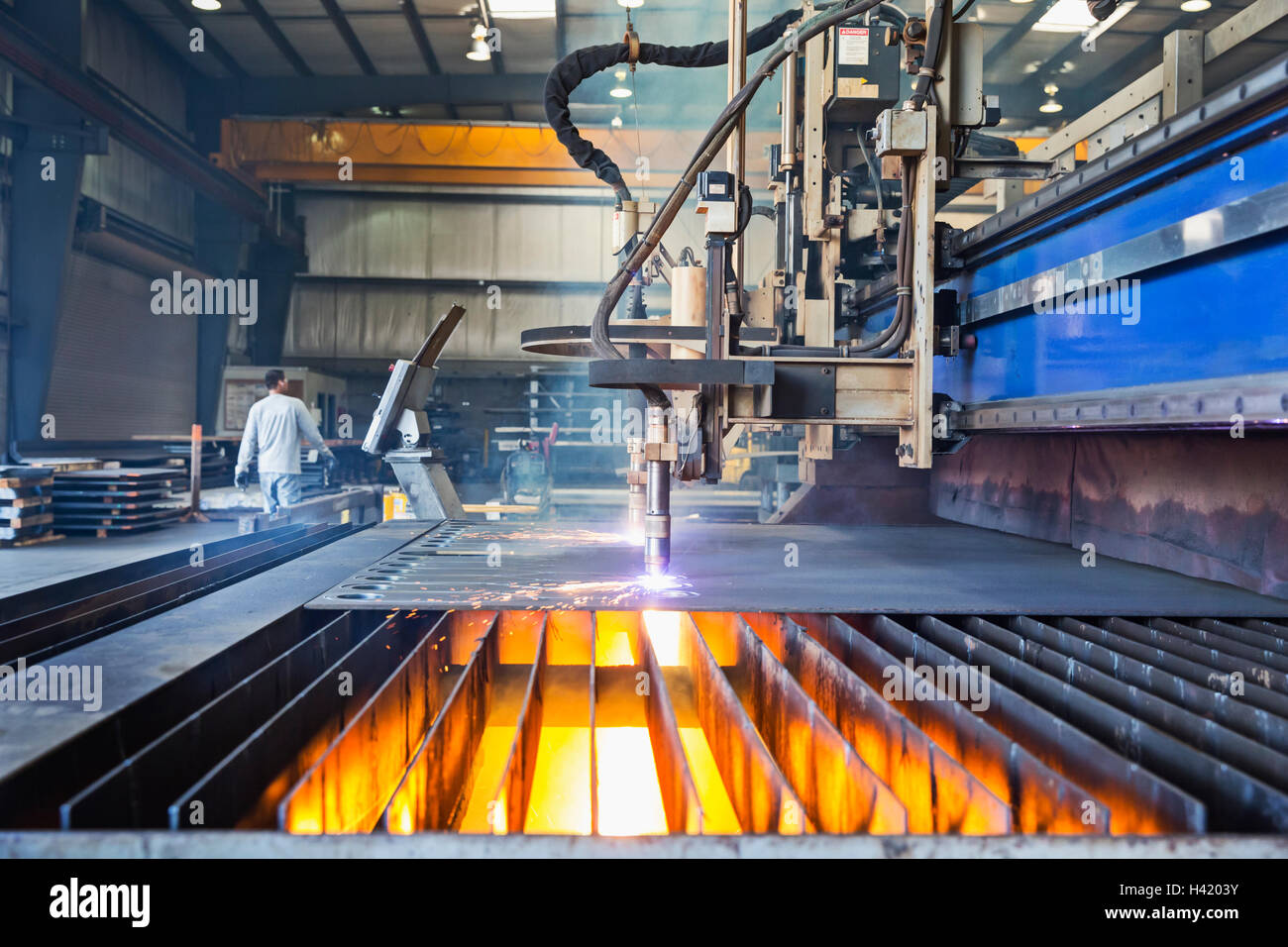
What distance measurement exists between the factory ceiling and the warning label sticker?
4.04 metres

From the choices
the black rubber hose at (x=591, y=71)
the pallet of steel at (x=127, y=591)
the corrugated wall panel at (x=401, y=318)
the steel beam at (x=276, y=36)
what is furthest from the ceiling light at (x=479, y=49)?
the pallet of steel at (x=127, y=591)

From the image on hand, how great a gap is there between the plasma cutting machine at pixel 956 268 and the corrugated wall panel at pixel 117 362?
238 inches

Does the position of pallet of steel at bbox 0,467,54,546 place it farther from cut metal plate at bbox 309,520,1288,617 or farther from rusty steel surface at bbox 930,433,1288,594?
rusty steel surface at bbox 930,433,1288,594

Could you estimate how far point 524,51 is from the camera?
9.09 m

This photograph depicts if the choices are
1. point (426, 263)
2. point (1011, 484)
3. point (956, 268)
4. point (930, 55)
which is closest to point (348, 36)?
point (426, 263)

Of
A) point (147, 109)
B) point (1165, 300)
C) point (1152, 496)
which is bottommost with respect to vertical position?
point (1152, 496)

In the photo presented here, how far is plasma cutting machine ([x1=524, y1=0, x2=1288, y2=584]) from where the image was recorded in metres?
2.01

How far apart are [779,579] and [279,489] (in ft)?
13.4

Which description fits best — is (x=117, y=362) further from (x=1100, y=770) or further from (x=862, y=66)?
(x=1100, y=770)

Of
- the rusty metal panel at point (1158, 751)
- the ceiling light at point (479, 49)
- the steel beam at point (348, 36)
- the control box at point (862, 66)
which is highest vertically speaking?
the steel beam at point (348, 36)

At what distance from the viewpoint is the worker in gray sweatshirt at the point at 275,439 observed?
5340 millimetres

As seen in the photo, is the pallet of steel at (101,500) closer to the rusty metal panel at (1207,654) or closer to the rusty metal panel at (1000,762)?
the rusty metal panel at (1000,762)
